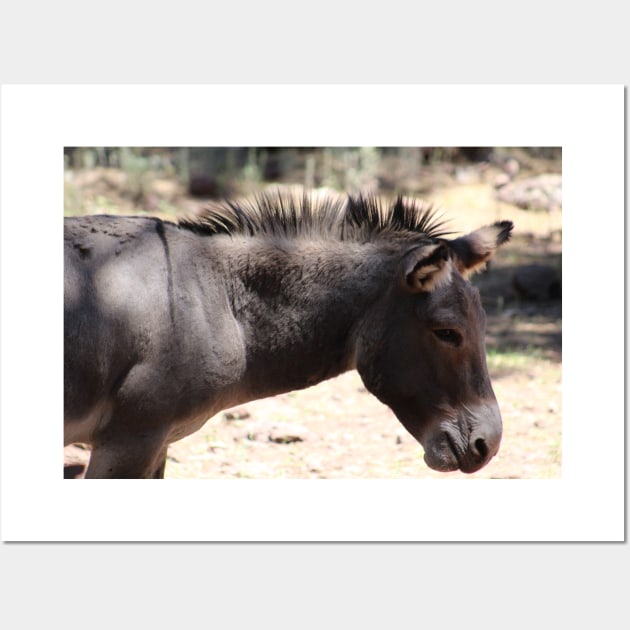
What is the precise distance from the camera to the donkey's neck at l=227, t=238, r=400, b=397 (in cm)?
423

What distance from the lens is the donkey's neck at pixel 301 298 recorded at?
423 centimetres

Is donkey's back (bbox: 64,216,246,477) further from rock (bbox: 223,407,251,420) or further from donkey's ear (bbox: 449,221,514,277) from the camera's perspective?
rock (bbox: 223,407,251,420)

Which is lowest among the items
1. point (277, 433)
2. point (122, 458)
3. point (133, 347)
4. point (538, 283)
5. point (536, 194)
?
point (277, 433)

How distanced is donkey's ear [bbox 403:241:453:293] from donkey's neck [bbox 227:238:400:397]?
15 centimetres

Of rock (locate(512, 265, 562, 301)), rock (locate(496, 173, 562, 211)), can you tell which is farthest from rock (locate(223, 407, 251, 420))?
rock (locate(496, 173, 562, 211))

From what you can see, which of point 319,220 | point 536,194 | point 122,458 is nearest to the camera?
point 122,458

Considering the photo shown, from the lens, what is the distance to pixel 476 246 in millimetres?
4285

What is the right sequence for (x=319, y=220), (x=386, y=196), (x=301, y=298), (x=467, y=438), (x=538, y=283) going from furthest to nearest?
1. (x=386, y=196)
2. (x=538, y=283)
3. (x=319, y=220)
4. (x=301, y=298)
5. (x=467, y=438)

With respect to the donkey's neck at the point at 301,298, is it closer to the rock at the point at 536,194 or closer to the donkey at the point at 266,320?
the donkey at the point at 266,320

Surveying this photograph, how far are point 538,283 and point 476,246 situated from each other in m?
5.82
